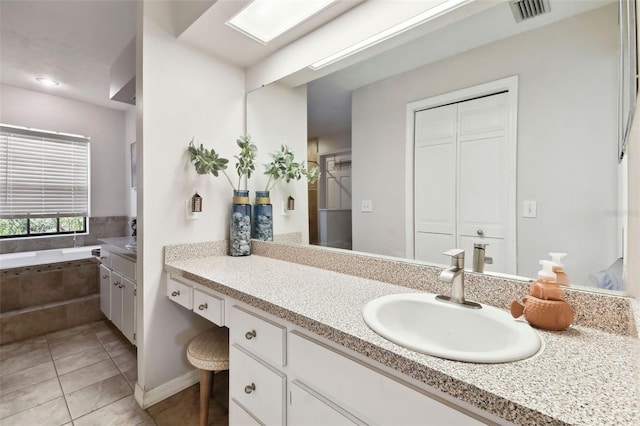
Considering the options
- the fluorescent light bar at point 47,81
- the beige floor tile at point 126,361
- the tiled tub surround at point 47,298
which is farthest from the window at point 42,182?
the beige floor tile at point 126,361

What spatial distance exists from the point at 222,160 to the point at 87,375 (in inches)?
69.1

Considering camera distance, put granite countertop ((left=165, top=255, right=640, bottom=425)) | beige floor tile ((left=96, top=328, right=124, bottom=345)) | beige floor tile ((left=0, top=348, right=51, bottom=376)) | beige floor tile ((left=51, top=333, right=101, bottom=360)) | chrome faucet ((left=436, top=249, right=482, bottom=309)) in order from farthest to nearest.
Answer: beige floor tile ((left=96, top=328, right=124, bottom=345))
beige floor tile ((left=51, top=333, right=101, bottom=360))
beige floor tile ((left=0, top=348, right=51, bottom=376))
chrome faucet ((left=436, top=249, right=482, bottom=309))
granite countertop ((left=165, top=255, right=640, bottom=425))

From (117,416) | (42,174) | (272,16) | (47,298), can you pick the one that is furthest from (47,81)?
(117,416)

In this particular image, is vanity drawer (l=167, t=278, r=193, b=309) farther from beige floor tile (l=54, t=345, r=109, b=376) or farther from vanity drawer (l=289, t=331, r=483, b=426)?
beige floor tile (l=54, t=345, r=109, b=376)

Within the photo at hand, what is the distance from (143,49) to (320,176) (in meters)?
1.19

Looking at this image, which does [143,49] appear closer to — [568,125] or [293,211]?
[293,211]

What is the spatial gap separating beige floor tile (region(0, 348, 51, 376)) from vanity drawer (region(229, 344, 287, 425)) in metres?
1.97

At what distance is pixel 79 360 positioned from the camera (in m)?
2.16

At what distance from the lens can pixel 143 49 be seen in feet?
5.16

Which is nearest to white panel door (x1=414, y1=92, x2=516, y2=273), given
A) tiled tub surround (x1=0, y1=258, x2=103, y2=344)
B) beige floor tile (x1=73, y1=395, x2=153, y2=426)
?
beige floor tile (x1=73, y1=395, x2=153, y2=426)

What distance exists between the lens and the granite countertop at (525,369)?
0.49 meters

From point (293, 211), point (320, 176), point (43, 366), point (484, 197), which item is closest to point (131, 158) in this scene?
point (43, 366)

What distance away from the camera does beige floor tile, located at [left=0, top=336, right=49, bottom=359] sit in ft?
7.36

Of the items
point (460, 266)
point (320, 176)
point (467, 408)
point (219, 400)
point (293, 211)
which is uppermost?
point (320, 176)
